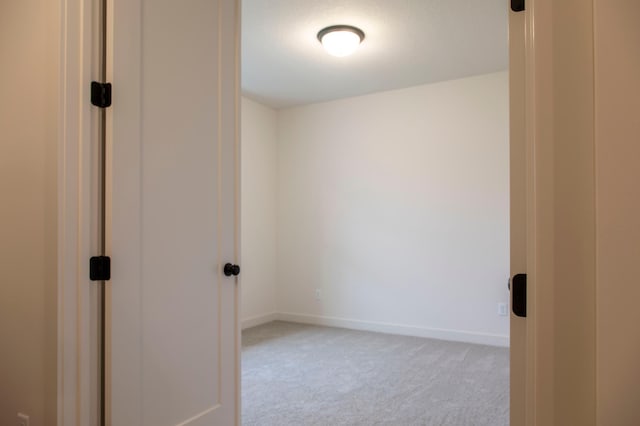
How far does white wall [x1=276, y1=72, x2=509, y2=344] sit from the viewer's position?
4324 millimetres

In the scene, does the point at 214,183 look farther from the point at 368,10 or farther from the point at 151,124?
the point at 368,10

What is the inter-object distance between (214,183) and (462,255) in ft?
10.4

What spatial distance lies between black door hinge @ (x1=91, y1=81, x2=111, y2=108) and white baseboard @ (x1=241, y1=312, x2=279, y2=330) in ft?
12.2

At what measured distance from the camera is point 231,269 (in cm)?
212

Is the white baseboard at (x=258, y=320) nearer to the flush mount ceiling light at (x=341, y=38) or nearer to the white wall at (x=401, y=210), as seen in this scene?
the white wall at (x=401, y=210)

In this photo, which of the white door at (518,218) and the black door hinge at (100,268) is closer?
the white door at (518,218)

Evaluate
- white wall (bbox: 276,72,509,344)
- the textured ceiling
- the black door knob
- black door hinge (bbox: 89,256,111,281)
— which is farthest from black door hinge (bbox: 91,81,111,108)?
white wall (bbox: 276,72,509,344)

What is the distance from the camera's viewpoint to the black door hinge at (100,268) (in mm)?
1542

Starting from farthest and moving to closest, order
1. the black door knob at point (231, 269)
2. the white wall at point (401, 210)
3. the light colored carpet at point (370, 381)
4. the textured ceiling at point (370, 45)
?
the white wall at point (401, 210), the textured ceiling at point (370, 45), the light colored carpet at point (370, 381), the black door knob at point (231, 269)

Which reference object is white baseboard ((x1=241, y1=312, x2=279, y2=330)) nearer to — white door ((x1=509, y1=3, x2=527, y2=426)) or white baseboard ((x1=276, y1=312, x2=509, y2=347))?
white baseboard ((x1=276, y1=312, x2=509, y2=347))

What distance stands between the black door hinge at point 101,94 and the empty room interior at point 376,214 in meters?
1.72

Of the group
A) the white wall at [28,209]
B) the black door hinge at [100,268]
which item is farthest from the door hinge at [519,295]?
the white wall at [28,209]

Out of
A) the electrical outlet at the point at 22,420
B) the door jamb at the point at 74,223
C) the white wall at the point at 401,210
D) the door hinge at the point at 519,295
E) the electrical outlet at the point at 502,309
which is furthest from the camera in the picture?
the white wall at the point at 401,210

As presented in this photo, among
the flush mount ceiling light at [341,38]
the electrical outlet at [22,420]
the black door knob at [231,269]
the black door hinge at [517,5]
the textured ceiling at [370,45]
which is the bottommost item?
the electrical outlet at [22,420]
